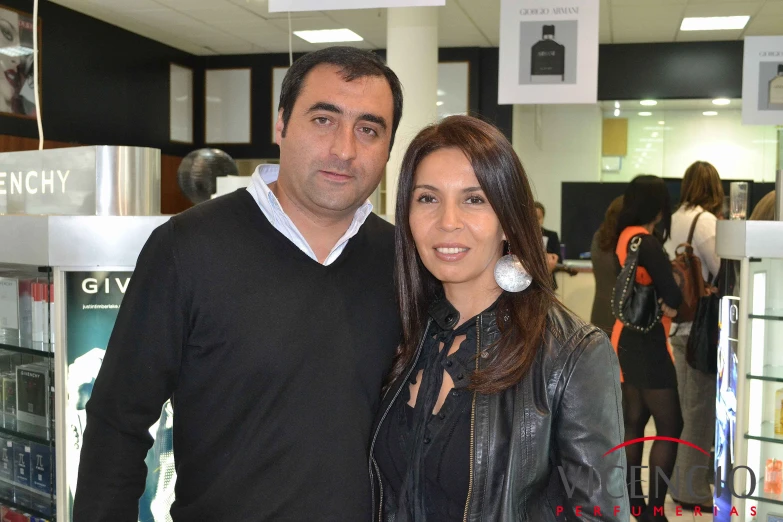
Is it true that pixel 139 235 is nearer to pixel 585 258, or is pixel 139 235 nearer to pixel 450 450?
pixel 450 450

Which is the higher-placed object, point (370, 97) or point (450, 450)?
point (370, 97)

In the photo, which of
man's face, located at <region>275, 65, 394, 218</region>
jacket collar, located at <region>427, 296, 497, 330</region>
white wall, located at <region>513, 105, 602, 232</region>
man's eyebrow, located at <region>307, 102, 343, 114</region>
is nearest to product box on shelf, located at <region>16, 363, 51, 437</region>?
man's face, located at <region>275, 65, 394, 218</region>

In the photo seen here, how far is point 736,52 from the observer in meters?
8.63

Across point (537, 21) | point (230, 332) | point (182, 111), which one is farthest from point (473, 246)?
point (182, 111)

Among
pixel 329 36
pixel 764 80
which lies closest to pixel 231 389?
pixel 764 80

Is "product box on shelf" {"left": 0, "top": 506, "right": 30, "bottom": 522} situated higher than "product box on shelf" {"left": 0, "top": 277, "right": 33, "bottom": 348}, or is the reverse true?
"product box on shelf" {"left": 0, "top": 277, "right": 33, "bottom": 348}

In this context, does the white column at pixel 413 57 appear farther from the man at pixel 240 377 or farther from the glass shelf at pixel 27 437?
the man at pixel 240 377

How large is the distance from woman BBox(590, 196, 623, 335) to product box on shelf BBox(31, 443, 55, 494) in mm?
2721

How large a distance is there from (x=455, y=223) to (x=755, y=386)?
2.01 m

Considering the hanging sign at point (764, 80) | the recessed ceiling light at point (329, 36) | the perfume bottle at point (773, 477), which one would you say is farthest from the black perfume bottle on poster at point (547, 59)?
the recessed ceiling light at point (329, 36)

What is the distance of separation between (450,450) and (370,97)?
855mm

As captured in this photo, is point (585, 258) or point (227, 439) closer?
→ point (227, 439)

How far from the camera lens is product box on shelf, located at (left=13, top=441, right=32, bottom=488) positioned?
8.20ft

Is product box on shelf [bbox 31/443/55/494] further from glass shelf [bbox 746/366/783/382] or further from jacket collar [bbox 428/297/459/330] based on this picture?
glass shelf [bbox 746/366/783/382]
